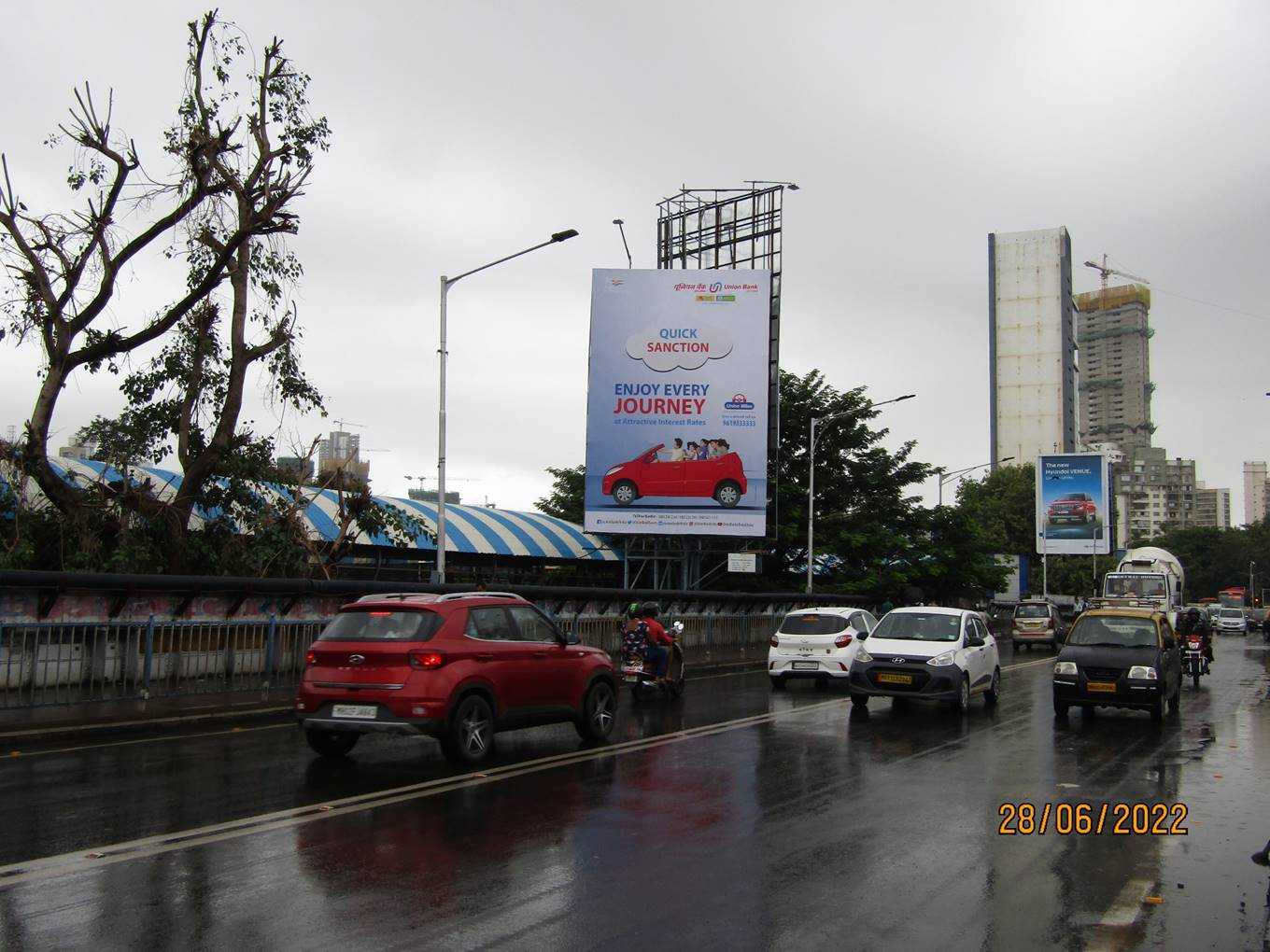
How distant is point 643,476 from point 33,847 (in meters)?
29.9

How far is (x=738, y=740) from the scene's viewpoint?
42.8ft

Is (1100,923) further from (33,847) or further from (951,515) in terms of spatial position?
(951,515)

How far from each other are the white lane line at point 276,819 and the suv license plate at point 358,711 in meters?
0.82

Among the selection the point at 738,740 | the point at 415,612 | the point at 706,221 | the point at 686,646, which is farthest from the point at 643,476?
the point at 415,612

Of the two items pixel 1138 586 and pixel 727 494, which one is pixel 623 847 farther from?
pixel 1138 586

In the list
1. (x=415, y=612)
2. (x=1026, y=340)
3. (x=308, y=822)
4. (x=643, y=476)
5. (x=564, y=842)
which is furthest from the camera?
(x=1026, y=340)

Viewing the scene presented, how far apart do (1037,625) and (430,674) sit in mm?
33284

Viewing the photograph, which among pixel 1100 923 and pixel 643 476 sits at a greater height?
pixel 643 476

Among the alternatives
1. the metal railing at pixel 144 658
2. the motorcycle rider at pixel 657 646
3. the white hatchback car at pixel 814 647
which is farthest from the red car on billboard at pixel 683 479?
the metal railing at pixel 144 658

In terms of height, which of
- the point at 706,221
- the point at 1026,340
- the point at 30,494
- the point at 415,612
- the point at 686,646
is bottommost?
the point at 686,646

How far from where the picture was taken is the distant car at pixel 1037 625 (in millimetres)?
38719

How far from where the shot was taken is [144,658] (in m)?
14.8
